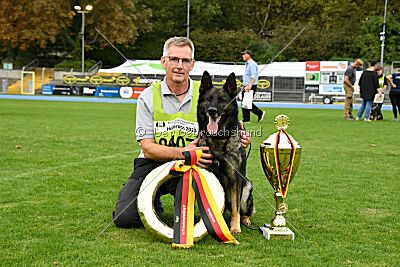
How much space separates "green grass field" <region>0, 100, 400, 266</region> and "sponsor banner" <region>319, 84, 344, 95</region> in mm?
21978

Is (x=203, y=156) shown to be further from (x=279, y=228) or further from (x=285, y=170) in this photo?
(x=279, y=228)

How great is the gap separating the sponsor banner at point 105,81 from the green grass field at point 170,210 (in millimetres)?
23954

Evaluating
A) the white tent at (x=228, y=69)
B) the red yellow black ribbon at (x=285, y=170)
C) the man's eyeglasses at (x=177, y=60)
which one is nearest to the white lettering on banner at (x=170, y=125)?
the man's eyeglasses at (x=177, y=60)

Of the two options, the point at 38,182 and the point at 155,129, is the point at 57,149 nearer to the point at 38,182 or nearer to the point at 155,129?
the point at 38,182

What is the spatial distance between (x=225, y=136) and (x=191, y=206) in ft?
Answer: 2.10

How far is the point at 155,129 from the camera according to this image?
3.85 metres

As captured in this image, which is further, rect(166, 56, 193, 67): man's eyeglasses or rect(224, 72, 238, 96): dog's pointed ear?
rect(166, 56, 193, 67): man's eyeglasses

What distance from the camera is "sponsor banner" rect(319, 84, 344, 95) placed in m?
29.3

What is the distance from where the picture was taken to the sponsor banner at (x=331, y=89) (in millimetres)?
29347

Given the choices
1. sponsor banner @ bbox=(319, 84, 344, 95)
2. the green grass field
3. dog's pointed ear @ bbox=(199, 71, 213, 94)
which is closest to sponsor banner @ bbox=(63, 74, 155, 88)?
sponsor banner @ bbox=(319, 84, 344, 95)

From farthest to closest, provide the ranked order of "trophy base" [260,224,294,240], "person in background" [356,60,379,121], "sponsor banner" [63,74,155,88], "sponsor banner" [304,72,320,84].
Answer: "sponsor banner" [63,74,155,88] → "sponsor banner" [304,72,320,84] → "person in background" [356,60,379,121] → "trophy base" [260,224,294,240]

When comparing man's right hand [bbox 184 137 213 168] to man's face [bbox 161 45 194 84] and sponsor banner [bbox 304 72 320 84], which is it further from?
sponsor banner [bbox 304 72 320 84]

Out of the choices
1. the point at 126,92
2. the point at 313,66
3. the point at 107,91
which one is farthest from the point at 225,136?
the point at 107,91

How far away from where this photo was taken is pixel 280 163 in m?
3.32
